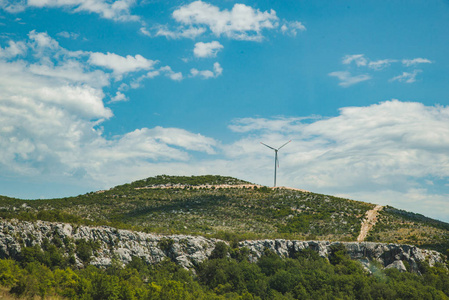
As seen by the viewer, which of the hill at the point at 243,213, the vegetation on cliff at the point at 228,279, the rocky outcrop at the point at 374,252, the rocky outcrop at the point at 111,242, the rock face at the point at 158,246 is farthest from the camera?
the hill at the point at 243,213

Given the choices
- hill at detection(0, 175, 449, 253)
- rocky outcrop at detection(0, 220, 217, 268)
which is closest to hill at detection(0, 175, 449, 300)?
rocky outcrop at detection(0, 220, 217, 268)

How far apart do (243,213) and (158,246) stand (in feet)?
149

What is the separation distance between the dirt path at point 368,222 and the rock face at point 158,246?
11.9m

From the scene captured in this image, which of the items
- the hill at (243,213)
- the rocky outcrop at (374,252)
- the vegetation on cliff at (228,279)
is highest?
the hill at (243,213)

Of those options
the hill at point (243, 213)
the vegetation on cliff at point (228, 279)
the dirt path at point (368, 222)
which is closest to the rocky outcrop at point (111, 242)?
the vegetation on cliff at point (228, 279)

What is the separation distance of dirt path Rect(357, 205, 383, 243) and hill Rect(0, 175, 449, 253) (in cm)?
104

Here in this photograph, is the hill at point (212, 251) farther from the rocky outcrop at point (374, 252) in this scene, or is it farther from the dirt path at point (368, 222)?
the dirt path at point (368, 222)

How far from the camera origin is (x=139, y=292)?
158 feet

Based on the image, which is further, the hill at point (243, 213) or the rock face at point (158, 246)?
the hill at point (243, 213)

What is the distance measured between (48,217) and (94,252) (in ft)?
32.0

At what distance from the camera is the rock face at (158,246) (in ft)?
177

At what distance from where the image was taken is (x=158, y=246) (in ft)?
220

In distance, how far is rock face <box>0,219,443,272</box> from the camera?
53.9 meters

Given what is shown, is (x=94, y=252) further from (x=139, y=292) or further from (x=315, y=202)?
(x=315, y=202)
